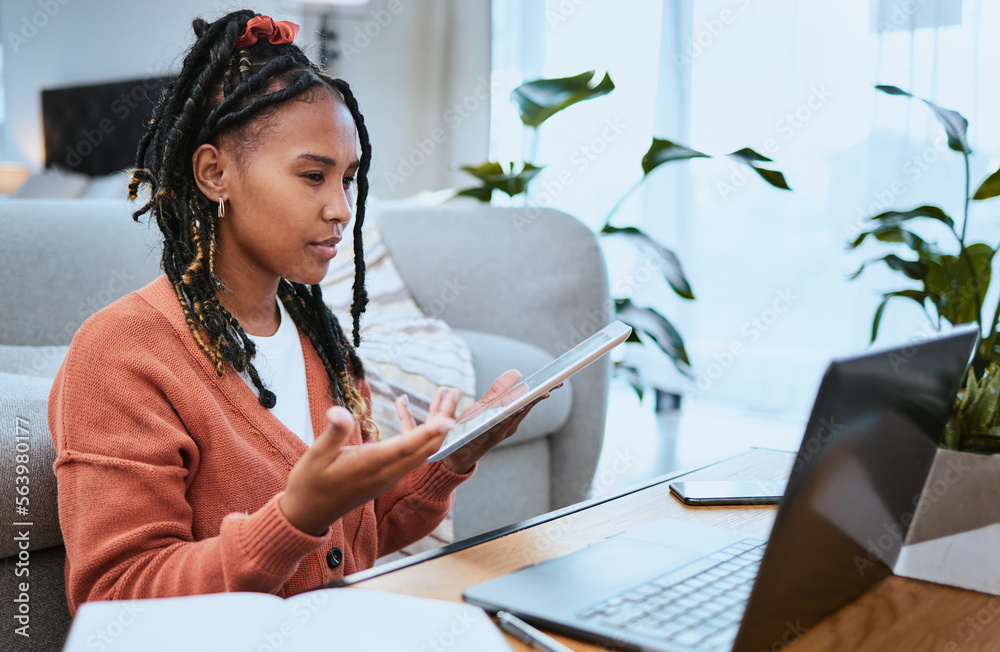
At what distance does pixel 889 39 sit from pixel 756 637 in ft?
8.08

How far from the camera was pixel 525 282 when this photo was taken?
6.28ft

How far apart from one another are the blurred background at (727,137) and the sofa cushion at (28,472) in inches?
66.4

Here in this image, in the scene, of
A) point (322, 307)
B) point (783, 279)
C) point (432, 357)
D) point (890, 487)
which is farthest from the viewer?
point (783, 279)

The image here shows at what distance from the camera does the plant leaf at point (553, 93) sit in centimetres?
214

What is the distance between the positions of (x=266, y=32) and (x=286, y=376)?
36 cm

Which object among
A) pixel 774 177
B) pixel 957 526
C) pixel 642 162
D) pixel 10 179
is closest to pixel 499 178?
pixel 642 162

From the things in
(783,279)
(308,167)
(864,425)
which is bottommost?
(783,279)

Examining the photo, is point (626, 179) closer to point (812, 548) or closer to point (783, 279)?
point (783, 279)

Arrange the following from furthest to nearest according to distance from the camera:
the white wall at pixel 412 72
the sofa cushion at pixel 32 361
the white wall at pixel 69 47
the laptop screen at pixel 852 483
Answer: the white wall at pixel 69 47 → the white wall at pixel 412 72 → the sofa cushion at pixel 32 361 → the laptop screen at pixel 852 483

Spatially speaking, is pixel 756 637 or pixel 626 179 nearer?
pixel 756 637

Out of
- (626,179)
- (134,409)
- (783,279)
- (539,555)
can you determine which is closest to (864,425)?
(539,555)

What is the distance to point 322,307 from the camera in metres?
0.92

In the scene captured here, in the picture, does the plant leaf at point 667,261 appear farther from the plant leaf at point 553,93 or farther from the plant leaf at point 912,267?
the plant leaf at point 912,267

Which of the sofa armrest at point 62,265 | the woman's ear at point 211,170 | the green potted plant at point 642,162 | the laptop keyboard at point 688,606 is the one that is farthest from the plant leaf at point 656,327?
the laptop keyboard at point 688,606
